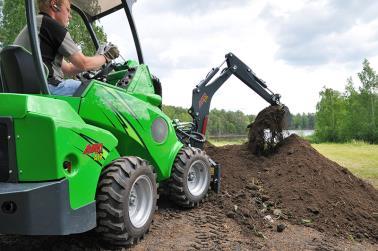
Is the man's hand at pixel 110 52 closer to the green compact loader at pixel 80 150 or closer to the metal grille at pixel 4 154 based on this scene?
the green compact loader at pixel 80 150

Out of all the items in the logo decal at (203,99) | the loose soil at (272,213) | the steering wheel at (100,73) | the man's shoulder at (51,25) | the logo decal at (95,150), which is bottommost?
the loose soil at (272,213)

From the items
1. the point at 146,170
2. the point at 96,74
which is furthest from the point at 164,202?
the point at 96,74

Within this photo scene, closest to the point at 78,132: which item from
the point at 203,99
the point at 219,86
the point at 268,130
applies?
the point at 203,99

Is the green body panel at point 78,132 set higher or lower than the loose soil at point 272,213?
higher

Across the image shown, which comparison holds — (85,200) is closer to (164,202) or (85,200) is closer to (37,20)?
(37,20)

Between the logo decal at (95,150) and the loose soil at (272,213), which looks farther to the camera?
the loose soil at (272,213)

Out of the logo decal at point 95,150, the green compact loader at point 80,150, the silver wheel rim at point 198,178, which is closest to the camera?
the green compact loader at point 80,150

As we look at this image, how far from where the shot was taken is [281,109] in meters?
Result: 8.55

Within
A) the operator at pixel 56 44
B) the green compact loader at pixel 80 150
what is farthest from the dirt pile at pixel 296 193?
the operator at pixel 56 44

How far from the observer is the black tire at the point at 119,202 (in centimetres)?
375

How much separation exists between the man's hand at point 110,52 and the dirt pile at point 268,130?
175 inches

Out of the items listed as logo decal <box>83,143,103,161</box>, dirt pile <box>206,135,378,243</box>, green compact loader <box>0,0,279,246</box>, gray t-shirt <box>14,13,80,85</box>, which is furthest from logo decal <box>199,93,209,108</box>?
logo decal <box>83,143,103,161</box>

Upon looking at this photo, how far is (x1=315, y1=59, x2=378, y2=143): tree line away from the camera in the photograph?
2283 inches

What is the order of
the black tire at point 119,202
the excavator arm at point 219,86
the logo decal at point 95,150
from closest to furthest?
the logo decal at point 95,150
the black tire at point 119,202
the excavator arm at point 219,86
